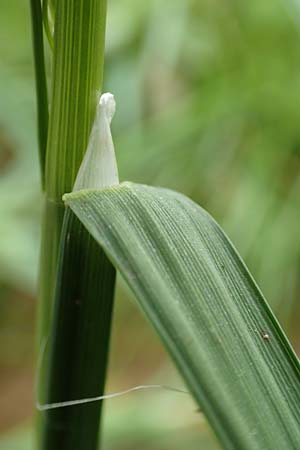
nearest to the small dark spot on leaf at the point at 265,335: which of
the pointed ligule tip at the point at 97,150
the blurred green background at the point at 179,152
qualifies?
the pointed ligule tip at the point at 97,150

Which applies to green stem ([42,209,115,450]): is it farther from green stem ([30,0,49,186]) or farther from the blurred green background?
the blurred green background

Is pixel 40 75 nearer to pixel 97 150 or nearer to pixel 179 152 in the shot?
pixel 97 150

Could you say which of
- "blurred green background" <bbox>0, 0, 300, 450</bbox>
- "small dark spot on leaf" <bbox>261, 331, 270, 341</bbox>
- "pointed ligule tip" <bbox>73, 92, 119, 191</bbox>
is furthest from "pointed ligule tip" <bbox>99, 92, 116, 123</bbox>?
"blurred green background" <bbox>0, 0, 300, 450</bbox>

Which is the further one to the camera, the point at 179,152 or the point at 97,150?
the point at 179,152

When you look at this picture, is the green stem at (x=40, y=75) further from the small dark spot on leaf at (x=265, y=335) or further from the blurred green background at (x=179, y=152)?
the blurred green background at (x=179, y=152)

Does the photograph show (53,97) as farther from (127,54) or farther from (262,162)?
(262,162)

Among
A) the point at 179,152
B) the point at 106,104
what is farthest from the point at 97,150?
the point at 179,152
